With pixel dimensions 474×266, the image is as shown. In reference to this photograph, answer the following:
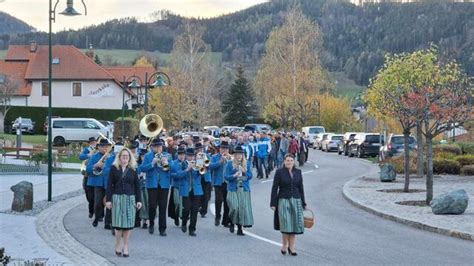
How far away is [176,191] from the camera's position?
1525cm

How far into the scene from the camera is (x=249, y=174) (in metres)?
14.3

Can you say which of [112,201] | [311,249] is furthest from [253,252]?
[112,201]

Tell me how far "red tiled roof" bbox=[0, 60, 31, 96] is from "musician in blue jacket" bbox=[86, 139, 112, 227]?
57335mm

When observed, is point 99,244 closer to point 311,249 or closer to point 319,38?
point 311,249

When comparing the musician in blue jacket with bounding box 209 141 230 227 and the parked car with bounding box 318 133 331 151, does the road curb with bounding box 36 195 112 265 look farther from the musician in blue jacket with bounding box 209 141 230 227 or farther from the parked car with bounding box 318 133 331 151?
the parked car with bounding box 318 133 331 151

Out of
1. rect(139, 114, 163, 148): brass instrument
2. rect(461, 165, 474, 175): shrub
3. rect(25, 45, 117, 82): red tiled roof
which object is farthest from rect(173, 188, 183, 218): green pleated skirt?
rect(25, 45, 117, 82): red tiled roof

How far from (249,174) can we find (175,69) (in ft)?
195

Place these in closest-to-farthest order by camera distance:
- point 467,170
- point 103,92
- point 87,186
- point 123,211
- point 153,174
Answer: point 123,211
point 153,174
point 87,186
point 467,170
point 103,92

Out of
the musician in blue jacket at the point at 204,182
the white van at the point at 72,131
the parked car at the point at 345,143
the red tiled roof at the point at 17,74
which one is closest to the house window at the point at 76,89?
the red tiled roof at the point at 17,74

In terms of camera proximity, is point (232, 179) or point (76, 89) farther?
point (76, 89)

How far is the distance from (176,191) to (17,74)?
6415cm

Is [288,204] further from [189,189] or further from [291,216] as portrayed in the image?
[189,189]

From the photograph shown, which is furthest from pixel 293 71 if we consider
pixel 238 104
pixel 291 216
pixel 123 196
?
pixel 123 196

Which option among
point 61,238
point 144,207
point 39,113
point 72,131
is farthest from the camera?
point 39,113
